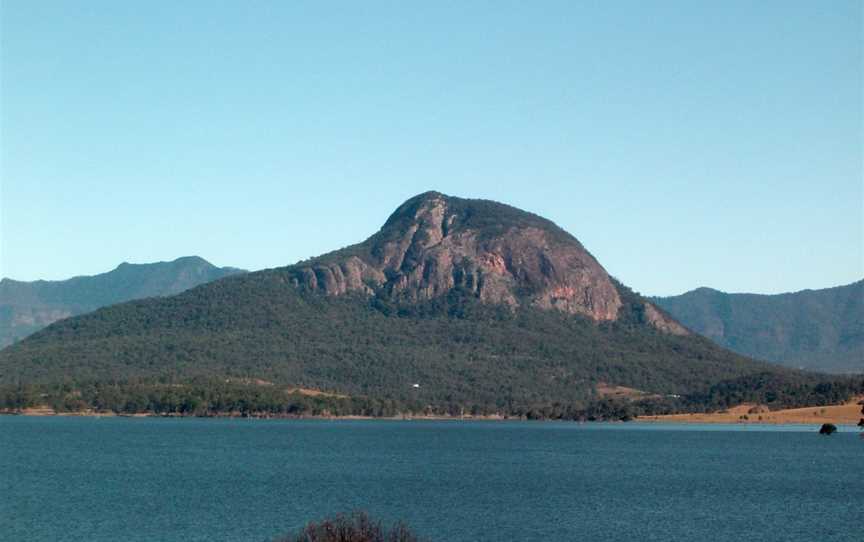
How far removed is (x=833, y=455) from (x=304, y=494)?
84.9 m

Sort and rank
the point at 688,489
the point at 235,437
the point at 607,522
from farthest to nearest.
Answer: the point at 235,437, the point at 688,489, the point at 607,522

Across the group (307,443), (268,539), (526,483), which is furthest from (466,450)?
(268,539)

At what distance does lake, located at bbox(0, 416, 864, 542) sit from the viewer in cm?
7319

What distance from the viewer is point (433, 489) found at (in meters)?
97.6

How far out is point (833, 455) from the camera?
6009 inches

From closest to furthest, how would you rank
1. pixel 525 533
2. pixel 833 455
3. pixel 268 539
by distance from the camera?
pixel 268 539 < pixel 525 533 < pixel 833 455

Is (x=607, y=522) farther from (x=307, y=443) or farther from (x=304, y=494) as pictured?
(x=307, y=443)

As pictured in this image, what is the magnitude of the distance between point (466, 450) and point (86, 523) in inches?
3383

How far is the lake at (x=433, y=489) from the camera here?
73188mm

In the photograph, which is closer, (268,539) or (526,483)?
(268,539)

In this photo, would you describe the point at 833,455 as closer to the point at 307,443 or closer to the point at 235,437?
the point at 307,443

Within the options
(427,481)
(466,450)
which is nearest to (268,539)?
(427,481)

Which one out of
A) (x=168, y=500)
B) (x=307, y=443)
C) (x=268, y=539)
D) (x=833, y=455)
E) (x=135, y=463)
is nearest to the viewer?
(x=268, y=539)

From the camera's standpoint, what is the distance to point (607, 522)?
255ft
